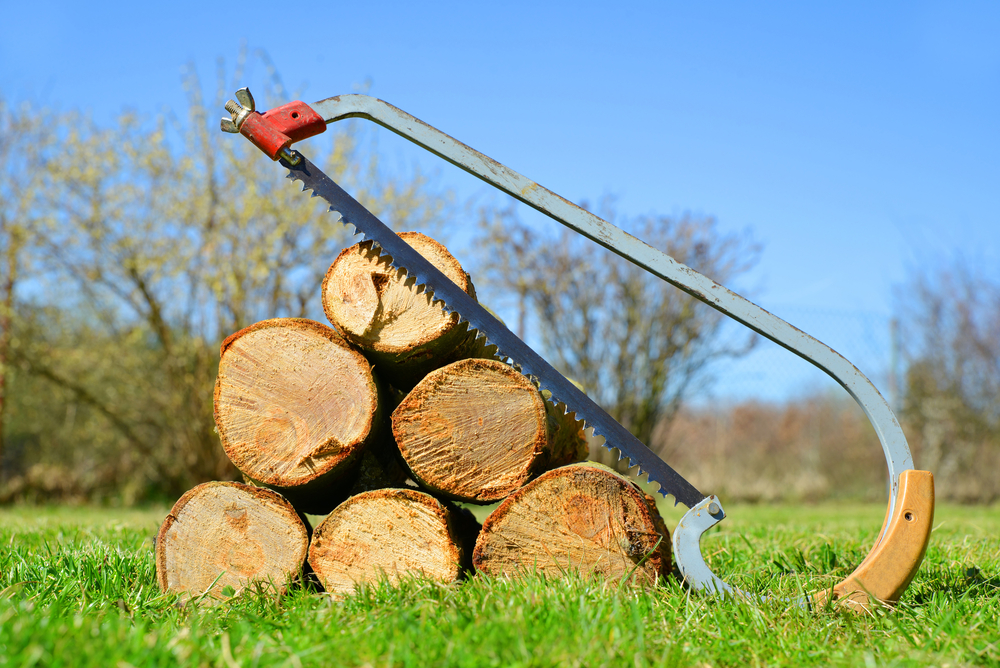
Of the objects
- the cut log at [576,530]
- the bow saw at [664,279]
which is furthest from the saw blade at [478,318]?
the cut log at [576,530]

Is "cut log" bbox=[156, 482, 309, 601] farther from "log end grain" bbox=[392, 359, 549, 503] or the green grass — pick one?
"log end grain" bbox=[392, 359, 549, 503]

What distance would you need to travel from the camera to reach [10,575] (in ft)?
9.76

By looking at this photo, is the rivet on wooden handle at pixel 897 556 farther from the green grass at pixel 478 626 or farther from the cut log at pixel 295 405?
the cut log at pixel 295 405

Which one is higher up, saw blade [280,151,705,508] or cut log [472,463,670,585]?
saw blade [280,151,705,508]

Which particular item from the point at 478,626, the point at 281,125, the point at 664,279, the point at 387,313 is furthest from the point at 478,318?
the point at 478,626

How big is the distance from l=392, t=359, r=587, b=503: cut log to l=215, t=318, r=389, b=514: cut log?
199mm

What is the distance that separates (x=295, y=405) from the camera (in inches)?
115

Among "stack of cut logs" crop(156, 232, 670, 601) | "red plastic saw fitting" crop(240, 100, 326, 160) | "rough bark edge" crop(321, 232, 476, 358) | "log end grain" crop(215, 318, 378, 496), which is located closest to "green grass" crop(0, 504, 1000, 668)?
"stack of cut logs" crop(156, 232, 670, 601)

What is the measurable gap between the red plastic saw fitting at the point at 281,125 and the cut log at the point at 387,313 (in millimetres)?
505

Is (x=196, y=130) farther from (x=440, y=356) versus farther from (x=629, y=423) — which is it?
(x=440, y=356)

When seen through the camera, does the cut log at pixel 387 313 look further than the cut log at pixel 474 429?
Yes

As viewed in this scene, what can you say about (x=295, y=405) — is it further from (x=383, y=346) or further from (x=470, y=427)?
(x=470, y=427)

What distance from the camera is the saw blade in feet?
9.31

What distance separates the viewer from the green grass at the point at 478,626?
6.10ft
